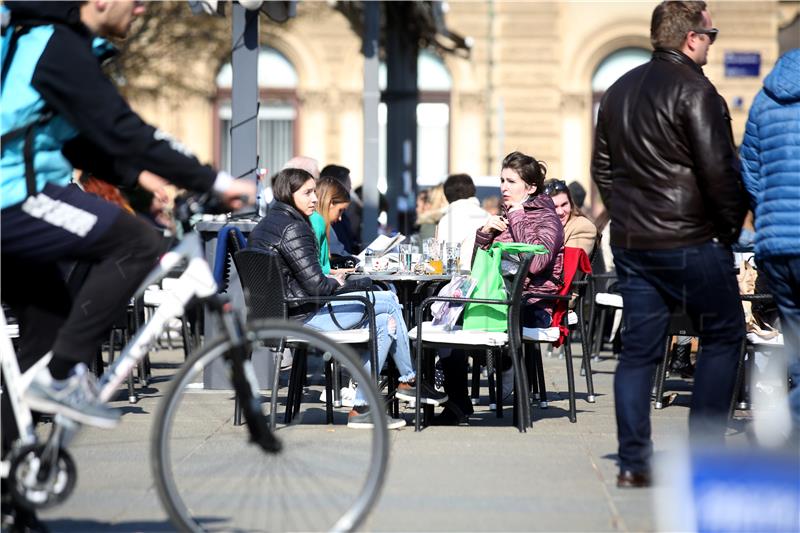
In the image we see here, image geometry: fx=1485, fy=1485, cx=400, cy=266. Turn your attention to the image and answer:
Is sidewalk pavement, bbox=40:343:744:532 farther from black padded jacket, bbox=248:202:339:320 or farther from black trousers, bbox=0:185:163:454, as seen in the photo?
black padded jacket, bbox=248:202:339:320

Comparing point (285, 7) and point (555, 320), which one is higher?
point (285, 7)

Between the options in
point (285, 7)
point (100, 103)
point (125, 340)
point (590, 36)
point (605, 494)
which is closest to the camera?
point (100, 103)

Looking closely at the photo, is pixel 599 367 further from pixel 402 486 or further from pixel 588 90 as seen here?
pixel 588 90

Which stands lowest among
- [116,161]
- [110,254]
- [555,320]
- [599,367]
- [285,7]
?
[599,367]

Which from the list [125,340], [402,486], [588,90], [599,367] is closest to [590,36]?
[588,90]

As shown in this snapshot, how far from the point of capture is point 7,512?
194 inches

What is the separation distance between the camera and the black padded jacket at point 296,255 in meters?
8.22

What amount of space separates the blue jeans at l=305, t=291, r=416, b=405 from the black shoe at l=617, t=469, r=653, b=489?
2196mm

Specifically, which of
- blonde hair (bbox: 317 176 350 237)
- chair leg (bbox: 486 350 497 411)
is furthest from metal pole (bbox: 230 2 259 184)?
chair leg (bbox: 486 350 497 411)

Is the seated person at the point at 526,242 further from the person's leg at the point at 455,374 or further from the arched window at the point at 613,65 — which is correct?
the arched window at the point at 613,65

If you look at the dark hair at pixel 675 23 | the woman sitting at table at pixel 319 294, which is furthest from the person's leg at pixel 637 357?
the woman sitting at table at pixel 319 294

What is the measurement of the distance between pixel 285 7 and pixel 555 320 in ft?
12.5

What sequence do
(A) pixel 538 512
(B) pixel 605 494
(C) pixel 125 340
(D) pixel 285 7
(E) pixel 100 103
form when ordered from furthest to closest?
(D) pixel 285 7 → (C) pixel 125 340 → (B) pixel 605 494 → (A) pixel 538 512 → (E) pixel 100 103

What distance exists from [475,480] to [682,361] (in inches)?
199
